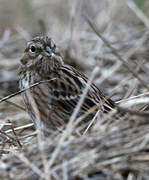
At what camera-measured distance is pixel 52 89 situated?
4.55 metres

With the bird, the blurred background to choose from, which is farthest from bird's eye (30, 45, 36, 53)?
the blurred background

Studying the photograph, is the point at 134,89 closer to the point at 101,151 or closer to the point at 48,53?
the point at 48,53

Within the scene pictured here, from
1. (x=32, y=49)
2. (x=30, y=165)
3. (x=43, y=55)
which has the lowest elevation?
(x=30, y=165)

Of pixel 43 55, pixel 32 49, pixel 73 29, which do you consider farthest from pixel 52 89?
pixel 73 29

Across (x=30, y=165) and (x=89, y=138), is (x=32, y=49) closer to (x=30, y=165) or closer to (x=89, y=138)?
(x=89, y=138)

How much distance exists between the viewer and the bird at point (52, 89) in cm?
442

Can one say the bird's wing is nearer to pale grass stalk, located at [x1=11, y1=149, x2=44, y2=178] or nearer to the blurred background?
pale grass stalk, located at [x1=11, y1=149, x2=44, y2=178]

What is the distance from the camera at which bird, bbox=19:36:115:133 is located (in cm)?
442

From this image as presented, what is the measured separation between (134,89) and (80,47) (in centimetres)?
202

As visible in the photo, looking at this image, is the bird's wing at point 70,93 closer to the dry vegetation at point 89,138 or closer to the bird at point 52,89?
the bird at point 52,89

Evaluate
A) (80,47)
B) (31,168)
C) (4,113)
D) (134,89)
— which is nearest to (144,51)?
(80,47)

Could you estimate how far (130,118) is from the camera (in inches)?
137

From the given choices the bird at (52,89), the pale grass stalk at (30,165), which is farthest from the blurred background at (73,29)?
the pale grass stalk at (30,165)

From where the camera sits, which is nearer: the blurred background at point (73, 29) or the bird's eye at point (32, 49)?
the bird's eye at point (32, 49)
